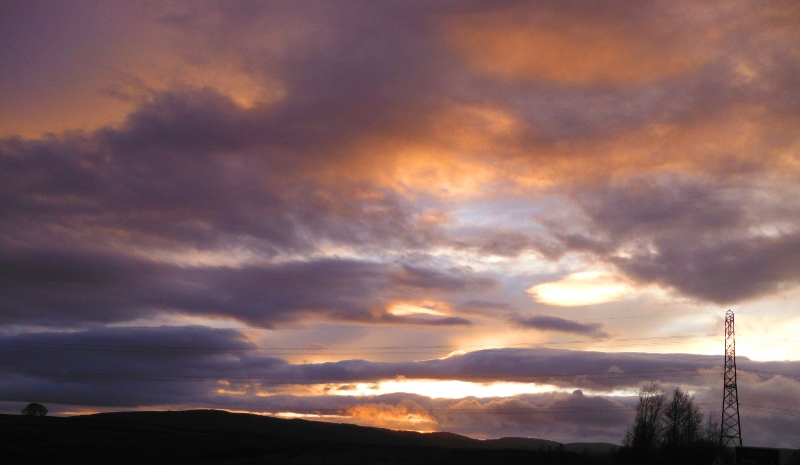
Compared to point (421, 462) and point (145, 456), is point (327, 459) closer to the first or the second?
point (421, 462)

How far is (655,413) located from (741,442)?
65.9 m

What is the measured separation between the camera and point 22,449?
80.8m

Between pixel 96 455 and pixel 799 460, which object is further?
pixel 799 460

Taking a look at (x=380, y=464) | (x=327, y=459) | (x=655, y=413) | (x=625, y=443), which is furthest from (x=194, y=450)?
(x=655, y=413)

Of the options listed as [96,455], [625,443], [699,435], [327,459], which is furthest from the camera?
[699,435]

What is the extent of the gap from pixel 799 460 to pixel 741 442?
173ft

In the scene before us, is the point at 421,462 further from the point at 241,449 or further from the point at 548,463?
the point at 241,449

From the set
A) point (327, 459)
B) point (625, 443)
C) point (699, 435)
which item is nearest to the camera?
point (327, 459)

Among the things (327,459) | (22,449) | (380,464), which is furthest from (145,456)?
(380,464)

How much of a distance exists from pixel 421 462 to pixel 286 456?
717 inches

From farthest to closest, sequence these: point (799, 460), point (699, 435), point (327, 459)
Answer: point (699, 435) → point (799, 460) → point (327, 459)

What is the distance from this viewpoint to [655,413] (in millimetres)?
154375

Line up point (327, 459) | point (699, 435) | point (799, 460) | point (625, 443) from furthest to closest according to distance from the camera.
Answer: point (699, 435) < point (625, 443) < point (799, 460) < point (327, 459)

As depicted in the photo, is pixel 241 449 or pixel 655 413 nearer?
pixel 241 449
